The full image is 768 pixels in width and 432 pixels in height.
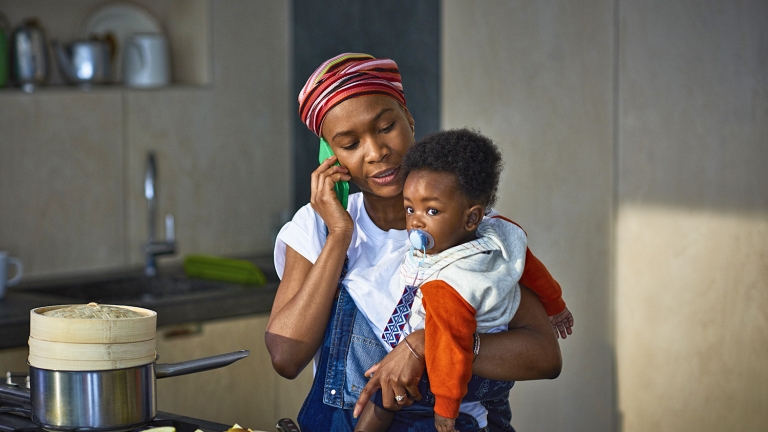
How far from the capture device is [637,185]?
8.44ft

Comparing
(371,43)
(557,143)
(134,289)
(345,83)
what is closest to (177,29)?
(371,43)

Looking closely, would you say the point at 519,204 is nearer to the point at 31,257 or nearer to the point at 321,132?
the point at 321,132

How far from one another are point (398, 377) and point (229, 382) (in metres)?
1.66

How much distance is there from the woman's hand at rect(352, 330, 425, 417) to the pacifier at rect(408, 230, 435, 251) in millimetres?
129

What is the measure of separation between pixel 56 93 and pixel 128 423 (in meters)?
2.09

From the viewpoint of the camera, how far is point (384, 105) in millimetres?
1524

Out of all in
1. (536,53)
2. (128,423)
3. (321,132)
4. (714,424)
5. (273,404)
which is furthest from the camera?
(273,404)

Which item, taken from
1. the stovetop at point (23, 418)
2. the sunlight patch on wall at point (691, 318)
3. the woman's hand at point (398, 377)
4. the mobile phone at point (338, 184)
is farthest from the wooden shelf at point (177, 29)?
the woman's hand at point (398, 377)

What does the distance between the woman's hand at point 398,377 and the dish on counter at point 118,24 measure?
226cm

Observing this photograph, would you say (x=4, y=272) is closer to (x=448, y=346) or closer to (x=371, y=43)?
(x=371, y=43)

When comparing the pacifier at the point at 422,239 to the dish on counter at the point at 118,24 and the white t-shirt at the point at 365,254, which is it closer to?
the white t-shirt at the point at 365,254

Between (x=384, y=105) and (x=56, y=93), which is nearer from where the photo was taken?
(x=384, y=105)

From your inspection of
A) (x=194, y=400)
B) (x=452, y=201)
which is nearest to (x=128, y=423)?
(x=452, y=201)

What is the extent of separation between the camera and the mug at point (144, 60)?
327cm
